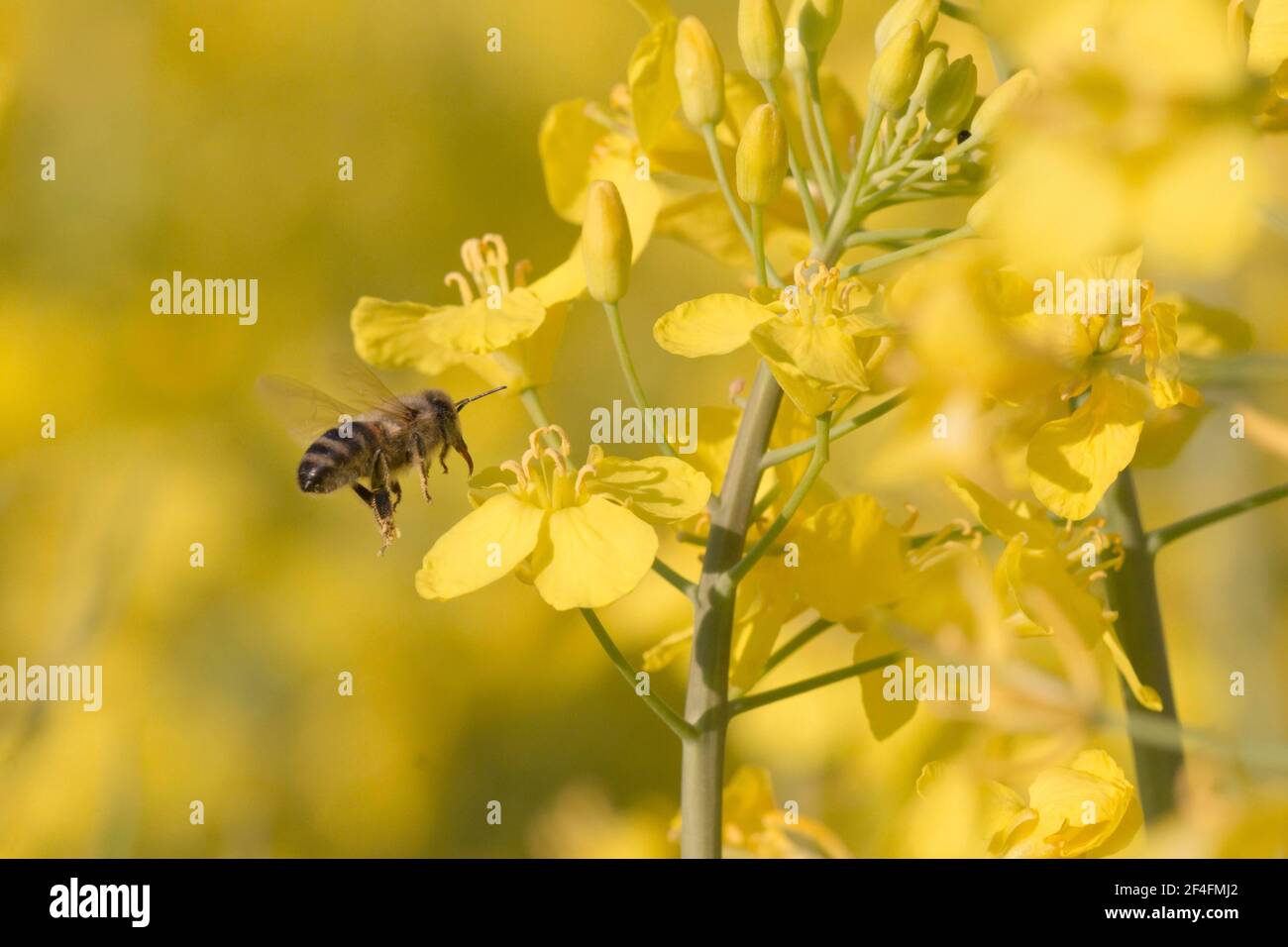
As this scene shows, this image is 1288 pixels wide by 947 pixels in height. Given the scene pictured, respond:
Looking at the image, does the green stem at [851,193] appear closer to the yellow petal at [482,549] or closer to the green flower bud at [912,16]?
the green flower bud at [912,16]

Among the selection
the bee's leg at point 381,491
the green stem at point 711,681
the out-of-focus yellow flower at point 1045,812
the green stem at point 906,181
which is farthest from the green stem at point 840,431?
the bee's leg at point 381,491

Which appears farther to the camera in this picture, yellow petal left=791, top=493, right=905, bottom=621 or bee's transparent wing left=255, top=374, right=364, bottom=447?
bee's transparent wing left=255, top=374, right=364, bottom=447

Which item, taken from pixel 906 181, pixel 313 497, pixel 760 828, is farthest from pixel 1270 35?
pixel 313 497

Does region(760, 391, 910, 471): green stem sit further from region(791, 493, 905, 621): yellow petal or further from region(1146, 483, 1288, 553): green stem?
region(1146, 483, 1288, 553): green stem

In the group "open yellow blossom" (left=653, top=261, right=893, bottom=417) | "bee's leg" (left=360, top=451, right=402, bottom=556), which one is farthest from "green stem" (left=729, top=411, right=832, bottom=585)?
"bee's leg" (left=360, top=451, right=402, bottom=556)

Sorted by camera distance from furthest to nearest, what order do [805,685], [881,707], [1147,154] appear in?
[881,707] < [805,685] < [1147,154]

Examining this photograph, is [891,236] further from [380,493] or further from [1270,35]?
[380,493]
